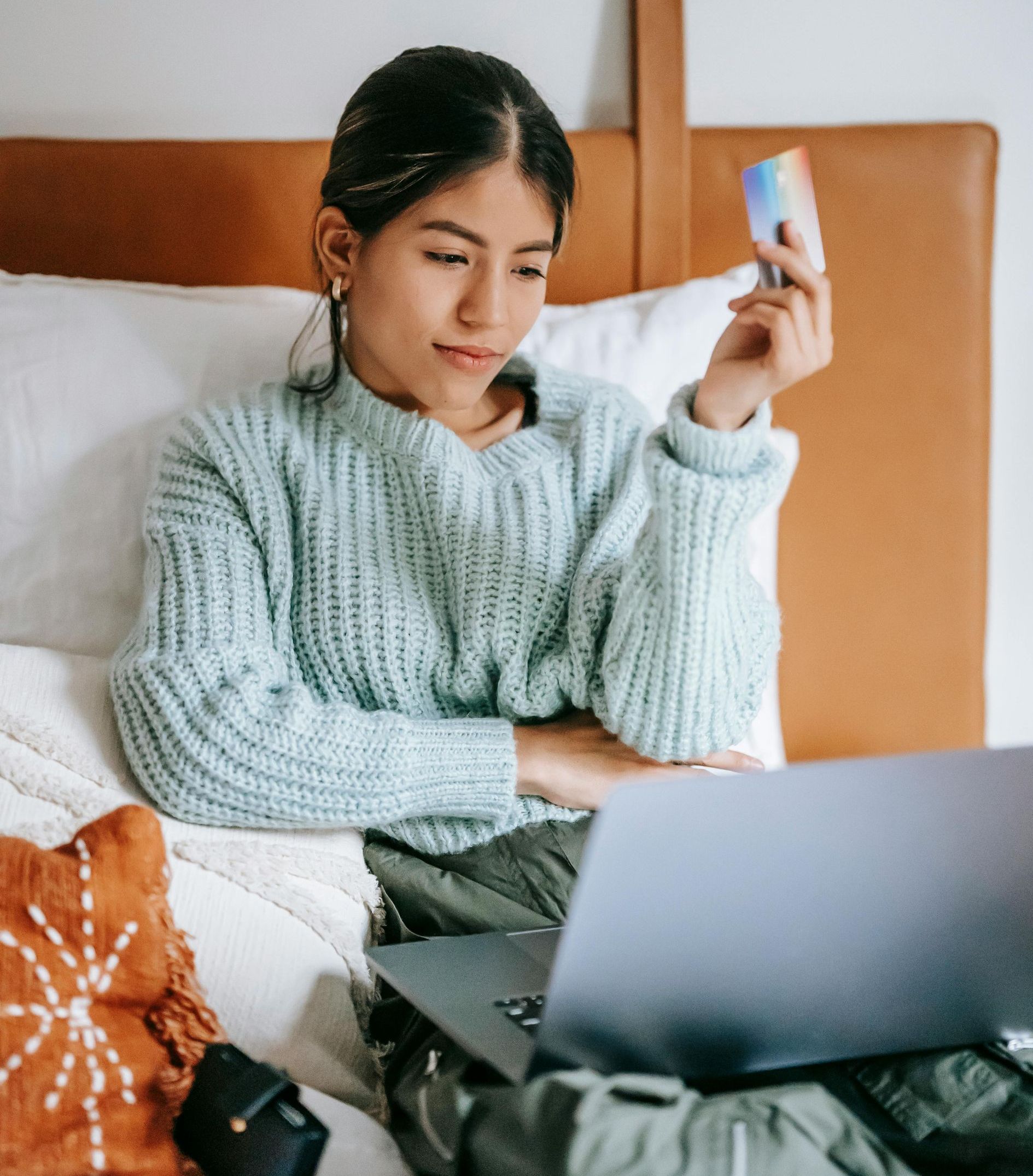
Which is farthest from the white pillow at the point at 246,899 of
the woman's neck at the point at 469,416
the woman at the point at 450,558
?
the woman's neck at the point at 469,416

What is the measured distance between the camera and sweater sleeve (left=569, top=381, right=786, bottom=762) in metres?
0.90

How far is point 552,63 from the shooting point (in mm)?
1484

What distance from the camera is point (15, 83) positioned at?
4.76 feet

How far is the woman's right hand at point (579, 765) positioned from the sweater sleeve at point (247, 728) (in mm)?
26

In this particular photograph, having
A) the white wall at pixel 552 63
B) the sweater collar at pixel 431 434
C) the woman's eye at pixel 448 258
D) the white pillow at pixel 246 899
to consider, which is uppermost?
the white wall at pixel 552 63

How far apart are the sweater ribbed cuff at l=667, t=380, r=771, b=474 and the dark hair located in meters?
0.30

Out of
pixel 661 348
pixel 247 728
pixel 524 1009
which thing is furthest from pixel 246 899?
pixel 661 348

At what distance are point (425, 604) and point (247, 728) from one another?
0.22 m

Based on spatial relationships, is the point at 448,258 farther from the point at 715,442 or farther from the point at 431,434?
the point at 715,442

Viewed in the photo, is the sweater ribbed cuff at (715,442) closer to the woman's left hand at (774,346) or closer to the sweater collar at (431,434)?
the woman's left hand at (774,346)

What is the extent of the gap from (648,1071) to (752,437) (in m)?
0.49

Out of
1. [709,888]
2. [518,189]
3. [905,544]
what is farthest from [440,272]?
[905,544]

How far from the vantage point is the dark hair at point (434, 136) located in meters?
1.02

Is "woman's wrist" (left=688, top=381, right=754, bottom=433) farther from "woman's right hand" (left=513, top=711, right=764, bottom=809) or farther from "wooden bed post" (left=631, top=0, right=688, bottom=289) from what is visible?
"wooden bed post" (left=631, top=0, right=688, bottom=289)
